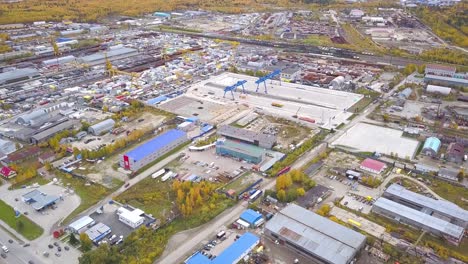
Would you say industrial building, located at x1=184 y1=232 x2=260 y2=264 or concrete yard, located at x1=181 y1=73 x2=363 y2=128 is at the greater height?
concrete yard, located at x1=181 y1=73 x2=363 y2=128

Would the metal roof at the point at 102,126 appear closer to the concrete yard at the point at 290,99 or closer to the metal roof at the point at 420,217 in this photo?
the concrete yard at the point at 290,99

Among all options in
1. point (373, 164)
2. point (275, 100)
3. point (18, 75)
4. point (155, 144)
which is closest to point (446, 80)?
point (275, 100)

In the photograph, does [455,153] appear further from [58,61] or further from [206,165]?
[58,61]

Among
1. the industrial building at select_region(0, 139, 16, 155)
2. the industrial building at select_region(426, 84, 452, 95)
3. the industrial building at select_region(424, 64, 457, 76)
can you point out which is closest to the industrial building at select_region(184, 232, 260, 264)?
the industrial building at select_region(0, 139, 16, 155)

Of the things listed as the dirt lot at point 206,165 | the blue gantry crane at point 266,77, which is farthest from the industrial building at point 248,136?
the blue gantry crane at point 266,77

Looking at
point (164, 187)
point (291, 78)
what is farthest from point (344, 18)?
point (164, 187)

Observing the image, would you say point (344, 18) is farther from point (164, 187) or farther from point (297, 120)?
point (164, 187)

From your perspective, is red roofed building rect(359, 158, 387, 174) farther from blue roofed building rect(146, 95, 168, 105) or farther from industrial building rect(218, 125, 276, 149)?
blue roofed building rect(146, 95, 168, 105)
